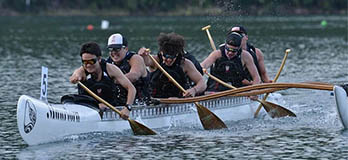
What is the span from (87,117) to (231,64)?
17.4ft

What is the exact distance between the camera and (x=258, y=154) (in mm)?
17188

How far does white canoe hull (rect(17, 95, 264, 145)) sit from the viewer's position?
56.1 feet

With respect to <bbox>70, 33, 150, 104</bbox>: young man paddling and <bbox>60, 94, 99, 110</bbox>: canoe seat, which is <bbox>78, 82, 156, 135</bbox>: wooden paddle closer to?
<bbox>60, 94, 99, 110</bbox>: canoe seat

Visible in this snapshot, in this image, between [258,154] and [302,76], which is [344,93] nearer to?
[258,154]

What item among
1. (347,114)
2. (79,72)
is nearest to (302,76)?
(347,114)

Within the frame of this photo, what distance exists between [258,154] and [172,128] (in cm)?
335

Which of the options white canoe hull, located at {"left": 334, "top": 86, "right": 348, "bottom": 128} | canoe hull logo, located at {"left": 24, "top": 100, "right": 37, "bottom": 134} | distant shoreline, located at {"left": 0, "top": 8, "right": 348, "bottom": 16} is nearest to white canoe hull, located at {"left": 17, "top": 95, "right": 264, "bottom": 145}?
canoe hull logo, located at {"left": 24, "top": 100, "right": 37, "bottom": 134}

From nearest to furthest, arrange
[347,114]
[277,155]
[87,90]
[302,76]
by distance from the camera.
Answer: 1. [277,155]
2. [87,90]
3. [347,114]
4. [302,76]

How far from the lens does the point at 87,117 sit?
59.9 feet

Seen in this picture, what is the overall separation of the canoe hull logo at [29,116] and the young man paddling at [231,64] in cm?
608

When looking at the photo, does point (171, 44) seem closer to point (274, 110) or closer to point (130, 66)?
point (130, 66)

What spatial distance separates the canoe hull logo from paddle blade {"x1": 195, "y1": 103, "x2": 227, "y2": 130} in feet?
14.9

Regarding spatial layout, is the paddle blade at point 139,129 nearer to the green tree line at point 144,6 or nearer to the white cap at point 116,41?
the white cap at point 116,41

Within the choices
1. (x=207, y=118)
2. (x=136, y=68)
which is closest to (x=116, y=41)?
A: (x=136, y=68)
